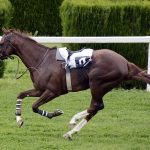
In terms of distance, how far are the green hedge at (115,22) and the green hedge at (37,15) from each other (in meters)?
9.56

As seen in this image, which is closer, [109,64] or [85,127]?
[109,64]

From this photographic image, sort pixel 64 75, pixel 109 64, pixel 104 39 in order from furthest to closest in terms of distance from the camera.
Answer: pixel 104 39
pixel 64 75
pixel 109 64

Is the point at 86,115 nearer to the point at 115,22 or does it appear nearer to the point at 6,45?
the point at 6,45

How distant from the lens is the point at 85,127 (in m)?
9.85

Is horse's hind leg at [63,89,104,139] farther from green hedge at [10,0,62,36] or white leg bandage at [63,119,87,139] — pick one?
green hedge at [10,0,62,36]

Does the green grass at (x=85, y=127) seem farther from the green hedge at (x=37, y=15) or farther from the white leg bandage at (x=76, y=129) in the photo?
the green hedge at (x=37, y=15)

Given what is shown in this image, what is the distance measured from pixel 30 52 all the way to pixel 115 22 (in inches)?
191

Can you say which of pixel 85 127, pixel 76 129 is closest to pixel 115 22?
pixel 85 127

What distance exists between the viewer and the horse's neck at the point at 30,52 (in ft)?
30.0

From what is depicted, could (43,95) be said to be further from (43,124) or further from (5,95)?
(5,95)

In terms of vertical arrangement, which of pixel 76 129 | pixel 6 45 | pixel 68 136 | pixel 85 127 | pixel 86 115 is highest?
pixel 6 45

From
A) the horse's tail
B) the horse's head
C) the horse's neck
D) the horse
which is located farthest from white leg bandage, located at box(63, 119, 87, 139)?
the horse's head

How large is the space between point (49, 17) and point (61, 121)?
13.6 metres

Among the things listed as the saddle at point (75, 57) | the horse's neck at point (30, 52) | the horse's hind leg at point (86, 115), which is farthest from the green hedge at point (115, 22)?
the horse's hind leg at point (86, 115)
